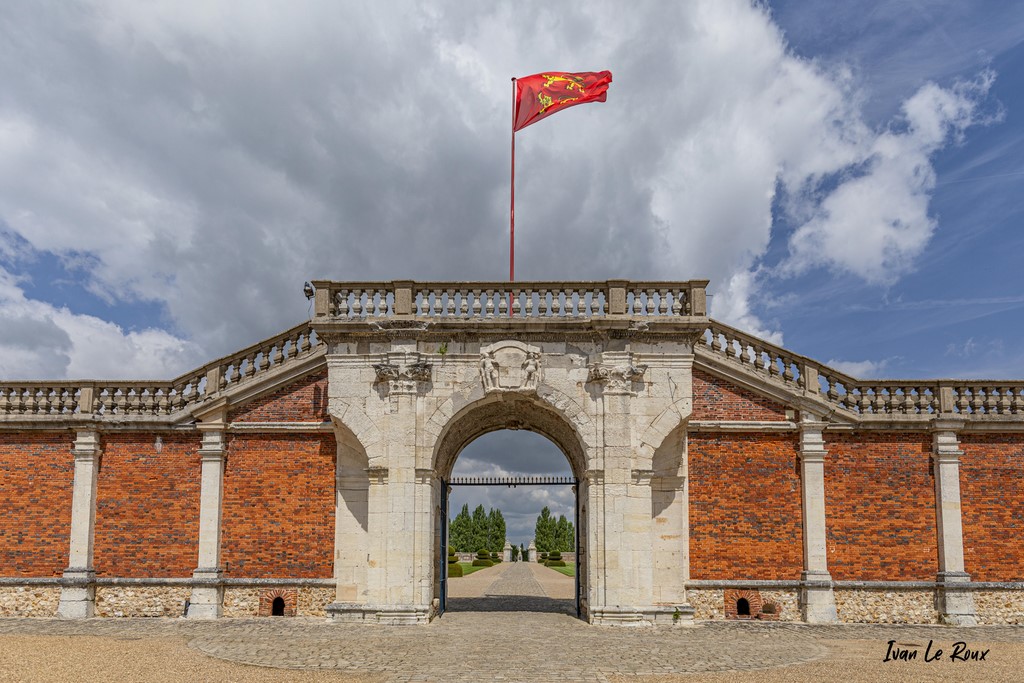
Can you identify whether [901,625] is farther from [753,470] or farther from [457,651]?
[457,651]

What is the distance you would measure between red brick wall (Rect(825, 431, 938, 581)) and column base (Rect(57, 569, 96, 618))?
18.3 metres

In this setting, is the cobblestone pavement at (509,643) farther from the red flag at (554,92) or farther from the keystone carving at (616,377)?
the red flag at (554,92)

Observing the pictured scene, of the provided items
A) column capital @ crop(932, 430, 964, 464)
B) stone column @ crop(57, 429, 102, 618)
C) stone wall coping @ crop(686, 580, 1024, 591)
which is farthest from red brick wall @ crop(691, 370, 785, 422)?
stone column @ crop(57, 429, 102, 618)

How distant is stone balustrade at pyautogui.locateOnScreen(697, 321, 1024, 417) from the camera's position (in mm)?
20094

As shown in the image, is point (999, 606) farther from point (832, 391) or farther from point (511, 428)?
point (511, 428)

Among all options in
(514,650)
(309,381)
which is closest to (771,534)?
(514,650)

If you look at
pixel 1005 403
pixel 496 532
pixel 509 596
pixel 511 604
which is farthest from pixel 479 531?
pixel 1005 403

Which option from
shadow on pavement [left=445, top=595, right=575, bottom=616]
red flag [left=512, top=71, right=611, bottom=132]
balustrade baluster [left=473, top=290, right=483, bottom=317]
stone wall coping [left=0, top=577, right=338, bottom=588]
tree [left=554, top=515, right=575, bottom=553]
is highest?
red flag [left=512, top=71, right=611, bottom=132]

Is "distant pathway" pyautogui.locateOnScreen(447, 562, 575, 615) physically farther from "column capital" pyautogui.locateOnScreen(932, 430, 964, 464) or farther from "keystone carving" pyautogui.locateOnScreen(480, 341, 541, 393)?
"column capital" pyautogui.locateOnScreen(932, 430, 964, 464)

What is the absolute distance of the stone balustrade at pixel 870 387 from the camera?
791 inches

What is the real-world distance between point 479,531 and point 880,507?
57212 mm

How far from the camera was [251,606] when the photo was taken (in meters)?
19.4

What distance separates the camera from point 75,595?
→ 19.4 m

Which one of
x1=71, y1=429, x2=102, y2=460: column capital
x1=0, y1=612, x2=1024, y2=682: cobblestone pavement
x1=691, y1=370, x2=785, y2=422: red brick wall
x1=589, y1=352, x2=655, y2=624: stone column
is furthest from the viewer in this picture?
x1=71, y1=429, x2=102, y2=460: column capital
